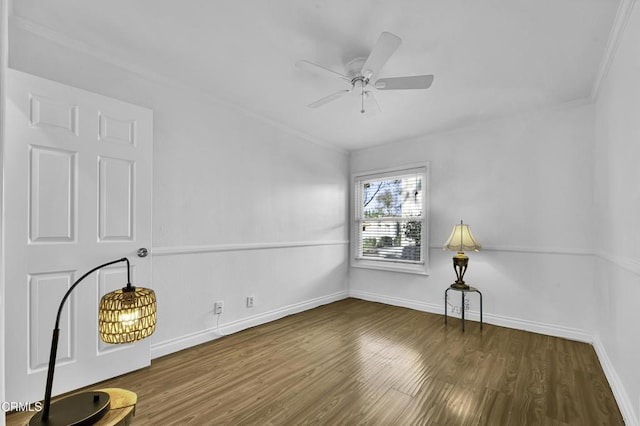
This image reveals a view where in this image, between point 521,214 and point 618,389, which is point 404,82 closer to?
point 521,214

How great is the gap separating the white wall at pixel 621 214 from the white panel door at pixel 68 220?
3254 millimetres

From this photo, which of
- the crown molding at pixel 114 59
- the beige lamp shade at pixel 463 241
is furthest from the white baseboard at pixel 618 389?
the crown molding at pixel 114 59

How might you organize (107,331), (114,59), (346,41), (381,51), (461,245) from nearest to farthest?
(107,331), (381,51), (346,41), (114,59), (461,245)

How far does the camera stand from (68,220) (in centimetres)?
215

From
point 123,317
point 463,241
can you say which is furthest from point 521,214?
point 123,317

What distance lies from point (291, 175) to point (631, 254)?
3204 millimetres

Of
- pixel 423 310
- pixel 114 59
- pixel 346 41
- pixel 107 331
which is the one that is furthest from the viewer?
pixel 423 310

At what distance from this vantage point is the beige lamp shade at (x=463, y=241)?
136 inches

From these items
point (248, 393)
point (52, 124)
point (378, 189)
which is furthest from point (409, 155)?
point (52, 124)

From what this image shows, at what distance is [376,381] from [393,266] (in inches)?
91.6

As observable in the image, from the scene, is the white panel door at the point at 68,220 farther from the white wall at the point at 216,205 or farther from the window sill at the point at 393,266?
the window sill at the point at 393,266

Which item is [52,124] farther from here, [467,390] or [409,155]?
[409,155]

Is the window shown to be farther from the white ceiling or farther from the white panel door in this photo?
the white panel door

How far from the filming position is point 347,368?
253 cm
